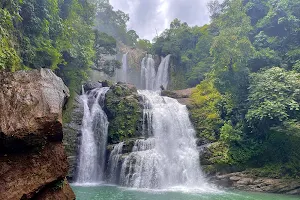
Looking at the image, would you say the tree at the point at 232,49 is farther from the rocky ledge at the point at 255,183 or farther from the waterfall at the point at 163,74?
the waterfall at the point at 163,74

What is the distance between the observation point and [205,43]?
3119 centimetres

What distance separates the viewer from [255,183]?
14242mm

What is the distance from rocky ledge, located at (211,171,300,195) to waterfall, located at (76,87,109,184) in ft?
25.5

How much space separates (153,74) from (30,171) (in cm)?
2981

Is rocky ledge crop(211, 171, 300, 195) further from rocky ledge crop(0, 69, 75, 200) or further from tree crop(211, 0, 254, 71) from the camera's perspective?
rocky ledge crop(0, 69, 75, 200)

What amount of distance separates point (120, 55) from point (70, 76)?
68.9ft

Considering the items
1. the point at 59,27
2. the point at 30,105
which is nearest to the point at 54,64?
the point at 59,27

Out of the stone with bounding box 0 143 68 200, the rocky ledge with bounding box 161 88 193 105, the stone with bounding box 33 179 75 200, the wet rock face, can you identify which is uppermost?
the rocky ledge with bounding box 161 88 193 105

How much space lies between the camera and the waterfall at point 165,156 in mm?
14594

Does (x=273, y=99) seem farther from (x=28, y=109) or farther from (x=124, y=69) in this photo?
(x=124, y=69)

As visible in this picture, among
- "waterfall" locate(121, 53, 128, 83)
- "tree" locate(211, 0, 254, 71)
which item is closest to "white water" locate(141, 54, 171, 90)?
"waterfall" locate(121, 53, 128, 83)

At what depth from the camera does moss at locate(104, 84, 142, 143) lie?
18.1 m

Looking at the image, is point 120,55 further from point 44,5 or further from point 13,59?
point 13,59

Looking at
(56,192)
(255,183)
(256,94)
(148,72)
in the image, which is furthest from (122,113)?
(148,72)
